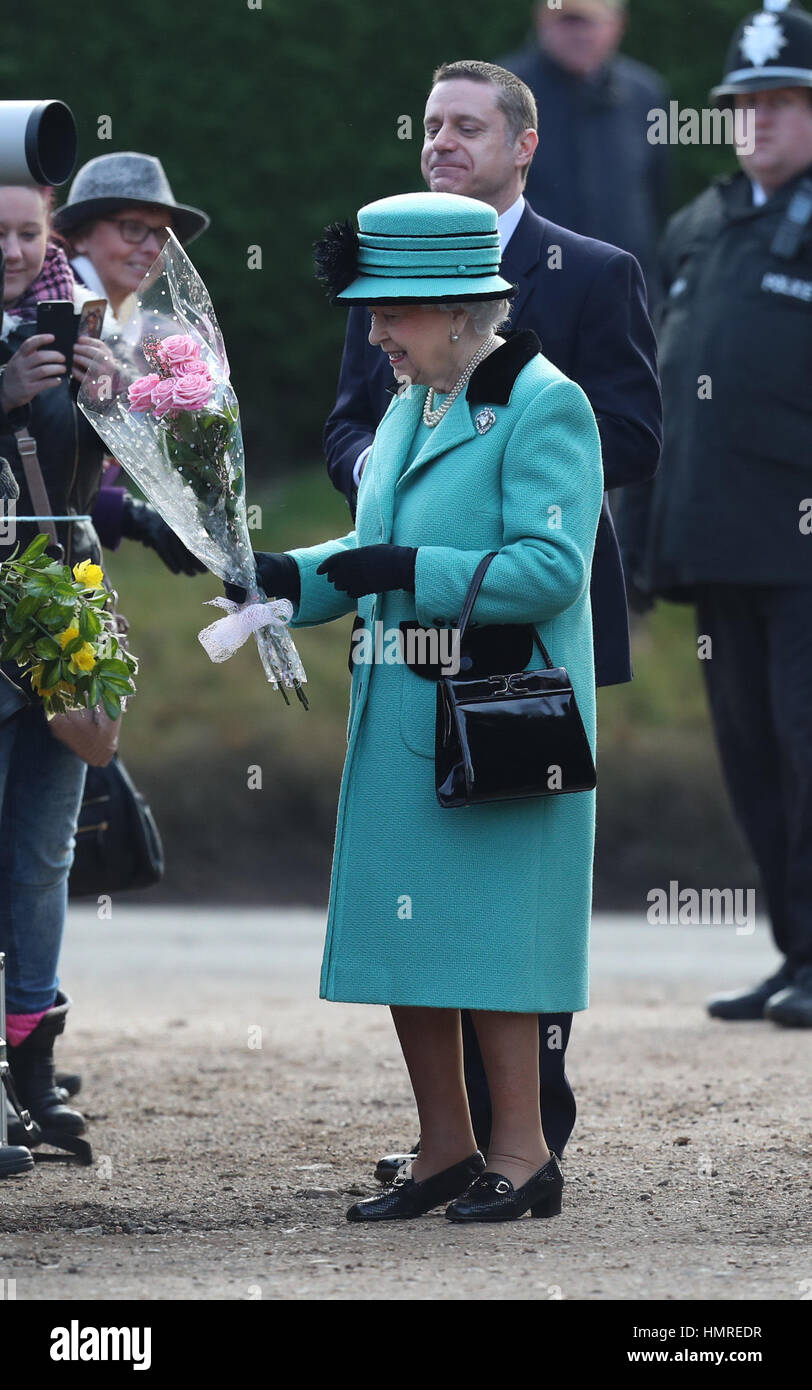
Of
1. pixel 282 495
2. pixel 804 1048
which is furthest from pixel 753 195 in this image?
pixel 282 495

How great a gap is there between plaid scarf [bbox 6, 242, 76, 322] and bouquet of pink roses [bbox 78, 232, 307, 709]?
745 mm

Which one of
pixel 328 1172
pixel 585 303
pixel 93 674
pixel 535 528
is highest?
pixel 585 303

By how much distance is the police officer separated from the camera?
6.65 m

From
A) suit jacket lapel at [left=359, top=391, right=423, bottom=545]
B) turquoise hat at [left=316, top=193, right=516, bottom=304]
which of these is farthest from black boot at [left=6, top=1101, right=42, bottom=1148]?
turquoise hat at [left=316, top=193, right=516, bottom=304]

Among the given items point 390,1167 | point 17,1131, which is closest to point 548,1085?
point 390,1167

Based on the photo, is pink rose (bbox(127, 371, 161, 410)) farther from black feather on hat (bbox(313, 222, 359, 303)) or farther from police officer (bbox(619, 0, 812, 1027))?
police officer (bbox(619, 0, 812, 1027))

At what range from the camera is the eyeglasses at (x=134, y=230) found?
18.9ft

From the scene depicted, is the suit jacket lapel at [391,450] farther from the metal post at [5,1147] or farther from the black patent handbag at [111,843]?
the black patent handbag at [111,843]

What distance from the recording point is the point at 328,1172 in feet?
16.1

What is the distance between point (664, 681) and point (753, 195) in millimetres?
4299

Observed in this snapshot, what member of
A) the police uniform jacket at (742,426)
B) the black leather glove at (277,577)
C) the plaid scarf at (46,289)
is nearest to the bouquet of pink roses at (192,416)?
the black leather glove at (277,577)

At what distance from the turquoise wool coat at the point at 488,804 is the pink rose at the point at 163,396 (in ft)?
1.33
